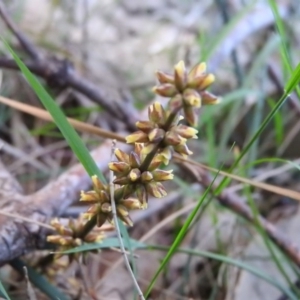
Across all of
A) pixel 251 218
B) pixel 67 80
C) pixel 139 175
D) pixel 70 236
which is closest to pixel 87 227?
pixel 70 236

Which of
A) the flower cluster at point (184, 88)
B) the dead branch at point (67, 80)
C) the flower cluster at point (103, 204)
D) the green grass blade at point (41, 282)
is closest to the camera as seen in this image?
the flower cluster at point (184, 88)

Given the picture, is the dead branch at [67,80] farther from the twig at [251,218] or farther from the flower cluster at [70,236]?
the flower cluster at [70,236]

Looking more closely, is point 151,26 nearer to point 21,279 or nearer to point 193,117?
point 21,279

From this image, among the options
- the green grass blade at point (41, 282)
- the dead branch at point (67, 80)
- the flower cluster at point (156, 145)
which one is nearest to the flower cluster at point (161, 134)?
the flower cluster at point (156, 145)

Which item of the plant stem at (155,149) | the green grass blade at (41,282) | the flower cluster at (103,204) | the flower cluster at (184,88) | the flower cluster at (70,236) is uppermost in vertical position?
Answer: the flower cluster at (184,88)

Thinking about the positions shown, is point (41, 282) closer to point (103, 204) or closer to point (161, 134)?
point (103, 204)

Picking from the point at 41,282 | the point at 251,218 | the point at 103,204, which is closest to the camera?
the point at 103,204

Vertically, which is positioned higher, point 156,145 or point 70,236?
point 156,145

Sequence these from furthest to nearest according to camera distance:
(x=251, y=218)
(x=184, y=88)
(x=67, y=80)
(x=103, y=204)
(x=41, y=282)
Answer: (x=67, y=80) → (x=251, y=218) → (x=41, y=282) → (x=103, y=204) → (x=184, y=88)

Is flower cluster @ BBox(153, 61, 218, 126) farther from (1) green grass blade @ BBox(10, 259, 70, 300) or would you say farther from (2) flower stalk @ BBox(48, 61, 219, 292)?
(1) green grass blade @ BBox(10, 259, 70, 300)
